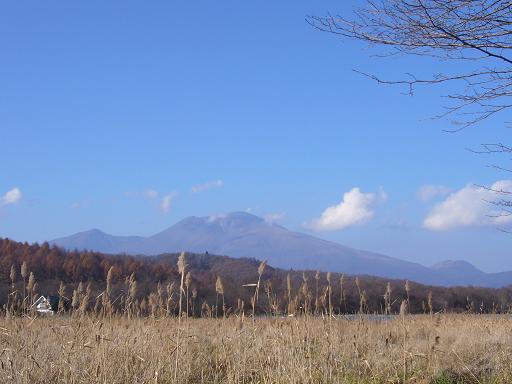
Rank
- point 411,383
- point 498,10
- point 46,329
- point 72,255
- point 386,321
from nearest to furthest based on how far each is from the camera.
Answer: point 498,10, point 411,383, point 46,329, point 386,321, point 72,255

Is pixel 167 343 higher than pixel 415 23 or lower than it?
lower

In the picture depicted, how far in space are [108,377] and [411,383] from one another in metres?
2.70

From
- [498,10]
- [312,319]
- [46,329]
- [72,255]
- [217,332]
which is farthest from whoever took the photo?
[72,255]

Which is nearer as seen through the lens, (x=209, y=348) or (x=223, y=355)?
(x=223, y=355)

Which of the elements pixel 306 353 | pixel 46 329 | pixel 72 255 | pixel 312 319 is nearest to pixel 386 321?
pixel 312 319

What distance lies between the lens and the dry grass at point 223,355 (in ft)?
18.7

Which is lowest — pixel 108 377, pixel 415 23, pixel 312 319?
pixel 108 377

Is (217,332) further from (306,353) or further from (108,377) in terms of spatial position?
(108,377)

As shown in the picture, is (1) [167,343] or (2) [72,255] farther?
(2) [72,255]

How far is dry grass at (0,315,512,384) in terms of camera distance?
5695 millimetres

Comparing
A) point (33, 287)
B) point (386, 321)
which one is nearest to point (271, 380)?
point (33, 287)

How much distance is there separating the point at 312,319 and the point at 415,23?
3594mm

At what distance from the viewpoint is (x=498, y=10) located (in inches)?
217

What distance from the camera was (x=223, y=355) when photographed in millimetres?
7062
